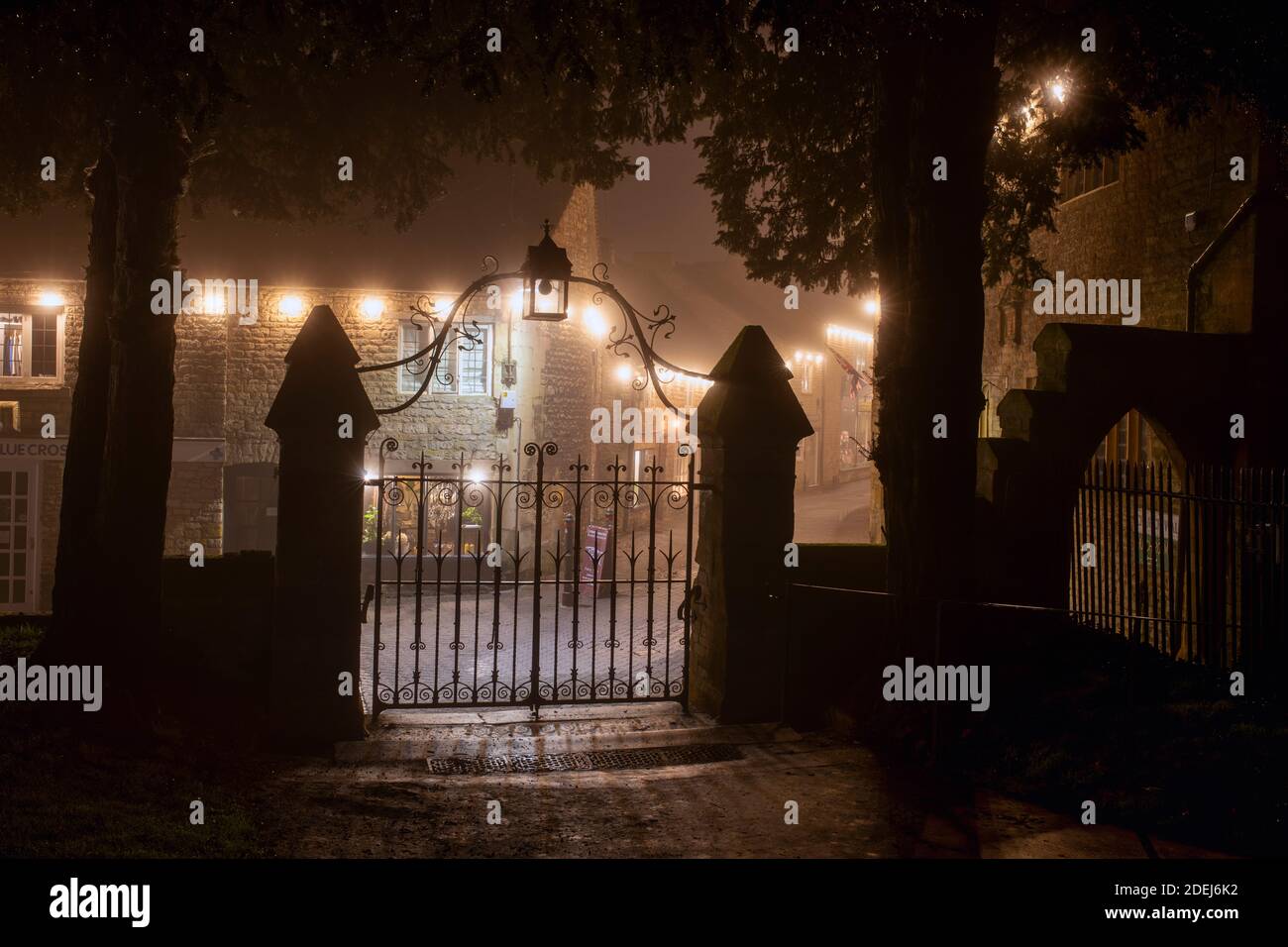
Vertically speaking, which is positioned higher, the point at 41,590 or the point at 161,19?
the point at 161,19

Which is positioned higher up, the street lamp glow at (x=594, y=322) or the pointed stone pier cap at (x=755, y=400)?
the street lamp glow at (x=594, y=322)

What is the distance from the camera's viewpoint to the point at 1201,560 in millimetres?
10742

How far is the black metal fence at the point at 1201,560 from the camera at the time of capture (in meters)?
9.34

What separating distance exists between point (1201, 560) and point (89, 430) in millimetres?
10782

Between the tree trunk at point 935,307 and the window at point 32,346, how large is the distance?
19.3 m

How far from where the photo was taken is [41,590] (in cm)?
1995

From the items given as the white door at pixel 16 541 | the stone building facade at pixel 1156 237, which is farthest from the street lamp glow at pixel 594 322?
the white door at pixel 16 541

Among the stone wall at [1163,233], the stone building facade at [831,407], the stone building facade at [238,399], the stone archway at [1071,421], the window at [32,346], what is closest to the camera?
the stone archway at [1071,421]

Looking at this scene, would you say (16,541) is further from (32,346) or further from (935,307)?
(935,307)

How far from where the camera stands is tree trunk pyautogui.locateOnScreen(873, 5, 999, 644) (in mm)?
7609

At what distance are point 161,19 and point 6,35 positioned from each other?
179cm

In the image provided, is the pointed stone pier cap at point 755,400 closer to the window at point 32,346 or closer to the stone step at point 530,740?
the stone step at point 530,740
